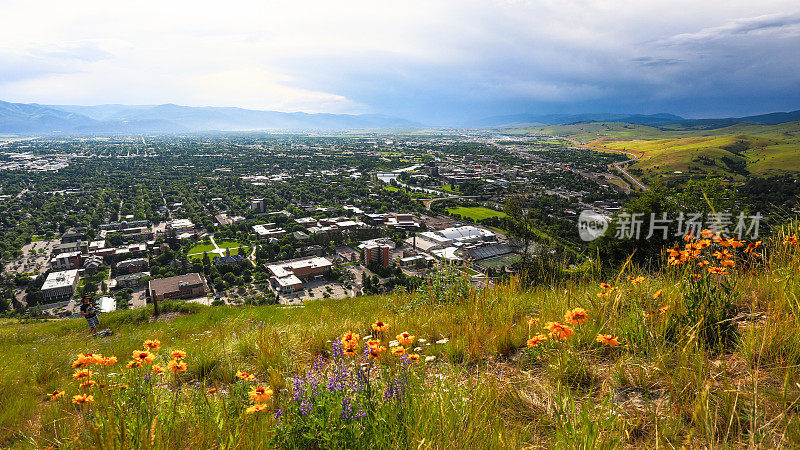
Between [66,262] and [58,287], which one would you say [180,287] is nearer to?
[58,287]

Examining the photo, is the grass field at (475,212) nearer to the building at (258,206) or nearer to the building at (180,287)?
the building at (258,206)

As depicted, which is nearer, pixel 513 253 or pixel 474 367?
pixel 474 367

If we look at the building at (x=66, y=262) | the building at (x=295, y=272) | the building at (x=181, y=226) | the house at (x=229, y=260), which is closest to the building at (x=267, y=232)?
the house at (x=229, y=260)

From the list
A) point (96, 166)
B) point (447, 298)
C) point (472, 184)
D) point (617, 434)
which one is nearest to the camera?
point (617, 434)

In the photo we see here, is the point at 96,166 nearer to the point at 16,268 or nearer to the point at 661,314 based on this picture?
the point at 16,268

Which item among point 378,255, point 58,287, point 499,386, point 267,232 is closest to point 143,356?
point 499,386

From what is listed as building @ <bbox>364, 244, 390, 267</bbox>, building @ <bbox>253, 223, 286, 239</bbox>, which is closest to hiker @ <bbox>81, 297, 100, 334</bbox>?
building @ <bbox>364, 244, 390, 267</bbox>

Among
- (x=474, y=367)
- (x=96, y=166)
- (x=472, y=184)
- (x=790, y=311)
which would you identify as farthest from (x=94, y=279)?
(x=96, y=166)
